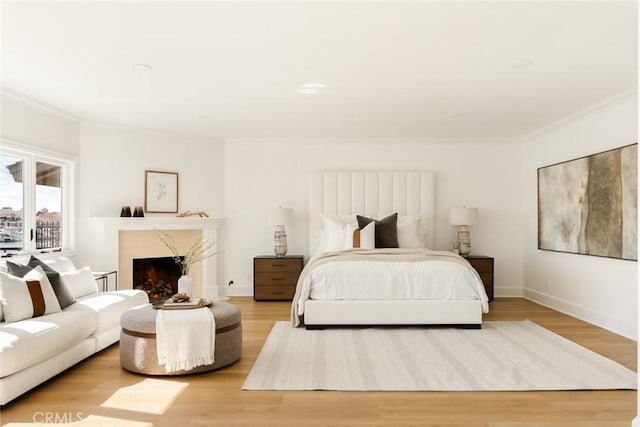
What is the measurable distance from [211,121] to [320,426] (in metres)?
4.11

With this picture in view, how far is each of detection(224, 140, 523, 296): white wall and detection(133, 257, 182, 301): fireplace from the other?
2.67 feet

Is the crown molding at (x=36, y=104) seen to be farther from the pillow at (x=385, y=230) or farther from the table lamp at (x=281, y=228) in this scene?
the pillow at (x=385, y=230)

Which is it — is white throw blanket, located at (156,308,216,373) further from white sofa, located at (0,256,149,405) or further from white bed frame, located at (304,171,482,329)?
white bed frame, located at (304,171,482,329)

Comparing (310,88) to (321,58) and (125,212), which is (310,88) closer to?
(321,58)

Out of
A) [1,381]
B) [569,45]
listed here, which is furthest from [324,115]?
[1,381]

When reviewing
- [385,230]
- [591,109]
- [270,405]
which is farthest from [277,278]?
[591,109]

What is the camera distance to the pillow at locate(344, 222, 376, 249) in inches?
232

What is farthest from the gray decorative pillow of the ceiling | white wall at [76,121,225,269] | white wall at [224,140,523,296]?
white wall at [224,140,523,296]

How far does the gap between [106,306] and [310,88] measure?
2605 millimetres

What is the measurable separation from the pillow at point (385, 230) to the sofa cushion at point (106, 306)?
2991 millimetres

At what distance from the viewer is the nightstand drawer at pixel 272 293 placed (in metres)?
6.43

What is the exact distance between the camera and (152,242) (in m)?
6.26

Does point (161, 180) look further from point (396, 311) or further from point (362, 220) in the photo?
point (396, 311)

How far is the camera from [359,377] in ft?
10.8
